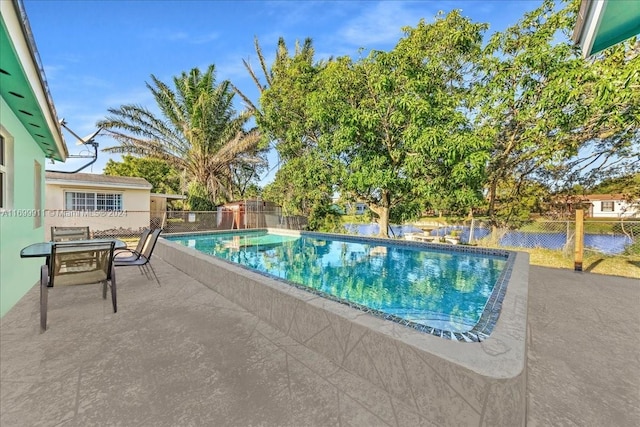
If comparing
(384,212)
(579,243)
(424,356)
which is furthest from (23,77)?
(384,212)

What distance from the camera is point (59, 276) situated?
140 inches

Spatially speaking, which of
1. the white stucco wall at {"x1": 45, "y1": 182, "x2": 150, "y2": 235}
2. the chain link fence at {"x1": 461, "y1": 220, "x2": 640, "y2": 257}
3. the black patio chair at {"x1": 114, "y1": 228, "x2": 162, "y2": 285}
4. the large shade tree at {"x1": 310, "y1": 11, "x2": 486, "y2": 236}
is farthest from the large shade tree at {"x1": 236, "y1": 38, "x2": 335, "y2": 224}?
the white stucco wall at {"x1": 45, "y1": 182, "x2": 150, "y2": 235}

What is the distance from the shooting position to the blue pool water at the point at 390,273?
4.32m

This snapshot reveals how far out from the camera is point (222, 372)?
2.35 m

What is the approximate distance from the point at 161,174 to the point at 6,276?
3535cm

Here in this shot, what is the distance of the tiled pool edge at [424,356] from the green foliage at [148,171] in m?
34.5

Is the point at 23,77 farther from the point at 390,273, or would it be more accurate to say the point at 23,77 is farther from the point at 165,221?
Result: the point at 165,221

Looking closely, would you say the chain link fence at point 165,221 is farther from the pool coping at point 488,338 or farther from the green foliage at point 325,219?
the pool coping at point 488,338

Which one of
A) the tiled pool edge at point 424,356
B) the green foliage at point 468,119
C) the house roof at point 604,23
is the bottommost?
the tiled pool edge at point 424,356

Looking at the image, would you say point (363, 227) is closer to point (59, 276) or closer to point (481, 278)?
point (481, 278)

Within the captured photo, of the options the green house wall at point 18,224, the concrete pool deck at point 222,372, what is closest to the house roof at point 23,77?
the green house wall at point 18,224

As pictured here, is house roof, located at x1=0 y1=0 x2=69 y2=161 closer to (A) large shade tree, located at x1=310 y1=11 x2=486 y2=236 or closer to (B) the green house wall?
(B) the green house wall

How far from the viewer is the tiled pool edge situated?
1.65m

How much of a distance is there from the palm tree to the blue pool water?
7762mm
